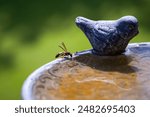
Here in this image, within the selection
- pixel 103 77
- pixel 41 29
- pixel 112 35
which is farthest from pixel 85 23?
pixel 41 29

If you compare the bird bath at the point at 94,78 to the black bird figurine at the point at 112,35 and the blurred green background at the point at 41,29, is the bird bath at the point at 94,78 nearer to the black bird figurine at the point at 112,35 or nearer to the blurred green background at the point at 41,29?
the black bird figurine at the point at 112,35

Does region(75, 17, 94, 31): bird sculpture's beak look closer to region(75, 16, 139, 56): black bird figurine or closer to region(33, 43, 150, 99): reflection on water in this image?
region(75, 16, 139, 56): black bird figurine

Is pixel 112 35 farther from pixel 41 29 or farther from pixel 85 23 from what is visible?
pixel 41 29

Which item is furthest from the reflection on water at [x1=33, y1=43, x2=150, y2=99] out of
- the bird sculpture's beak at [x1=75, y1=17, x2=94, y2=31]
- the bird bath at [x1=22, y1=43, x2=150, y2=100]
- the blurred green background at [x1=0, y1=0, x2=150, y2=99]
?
the blurred green background at [x1=0, y1=0, x2=150, y2=99]

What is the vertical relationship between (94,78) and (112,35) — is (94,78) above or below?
below

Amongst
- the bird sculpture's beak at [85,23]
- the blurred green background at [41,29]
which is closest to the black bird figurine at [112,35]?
the bird sculpture's beak at [85,23]
